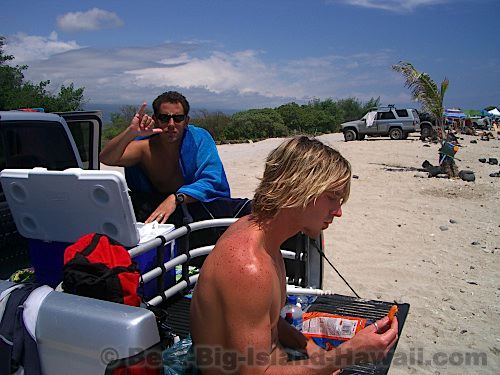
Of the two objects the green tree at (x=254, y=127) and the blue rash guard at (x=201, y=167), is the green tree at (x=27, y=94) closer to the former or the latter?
the green tree at (x=254, y=127)

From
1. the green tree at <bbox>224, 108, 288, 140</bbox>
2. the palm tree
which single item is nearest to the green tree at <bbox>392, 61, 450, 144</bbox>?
the palm tree

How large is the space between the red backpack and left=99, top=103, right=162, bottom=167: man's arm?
153 cm

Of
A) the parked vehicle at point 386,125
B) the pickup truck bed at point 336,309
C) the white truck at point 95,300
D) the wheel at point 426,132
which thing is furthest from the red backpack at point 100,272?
the wheel at point 426,132

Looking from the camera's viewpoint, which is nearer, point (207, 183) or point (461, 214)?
point (207, 183)

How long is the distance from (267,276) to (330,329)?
1008 millimetres

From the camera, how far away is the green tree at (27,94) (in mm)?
18578

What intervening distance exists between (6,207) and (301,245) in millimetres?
1961

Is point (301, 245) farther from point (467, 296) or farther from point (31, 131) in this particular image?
point (467, 296)

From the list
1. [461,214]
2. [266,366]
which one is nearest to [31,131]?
[266,366]

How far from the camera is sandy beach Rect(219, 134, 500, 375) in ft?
13.7

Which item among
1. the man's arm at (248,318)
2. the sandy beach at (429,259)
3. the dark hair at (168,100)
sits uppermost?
the dark hair at (168,100)

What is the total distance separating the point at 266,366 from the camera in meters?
1.67

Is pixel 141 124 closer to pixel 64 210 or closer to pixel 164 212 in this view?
pixel 164 212

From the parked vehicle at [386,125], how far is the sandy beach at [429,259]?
14.0 metres
